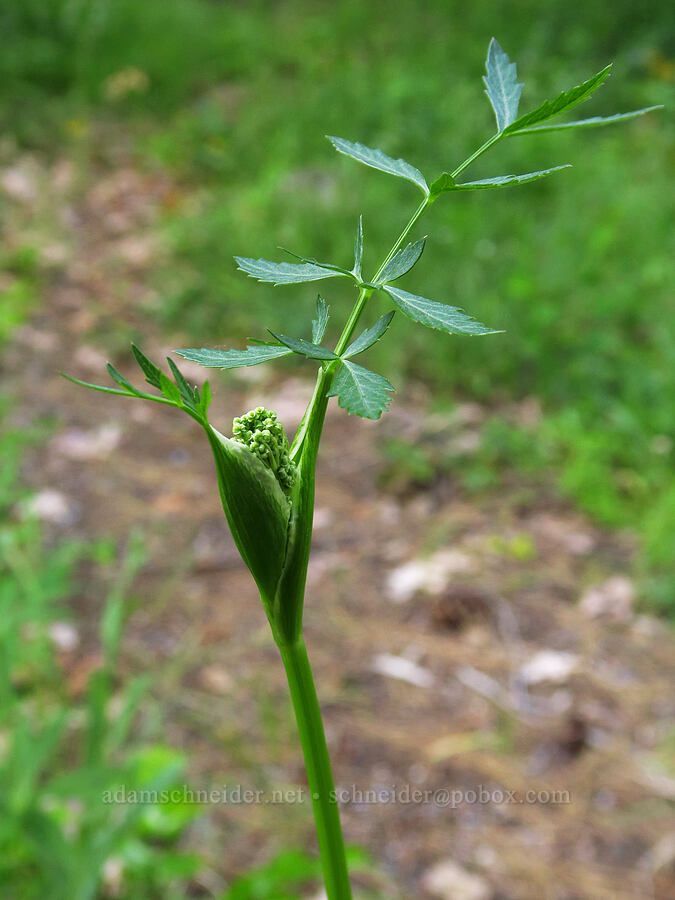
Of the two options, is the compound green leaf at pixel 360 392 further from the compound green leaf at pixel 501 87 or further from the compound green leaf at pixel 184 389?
the compound green leaf at pixel 501 87

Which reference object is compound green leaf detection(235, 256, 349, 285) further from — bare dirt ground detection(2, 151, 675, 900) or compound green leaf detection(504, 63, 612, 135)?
bare dirt ground detection(2, 151, 675, 900)

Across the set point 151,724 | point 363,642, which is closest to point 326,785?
point 151,724

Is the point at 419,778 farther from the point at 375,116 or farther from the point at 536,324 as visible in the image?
the point at 375,116

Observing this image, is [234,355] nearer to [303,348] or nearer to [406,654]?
[303,348]

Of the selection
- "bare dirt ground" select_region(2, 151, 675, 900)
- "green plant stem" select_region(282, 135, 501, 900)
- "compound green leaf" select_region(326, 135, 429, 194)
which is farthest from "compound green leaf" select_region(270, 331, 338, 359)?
"bare dirt ground" select_region(2, 151, 675, 900)

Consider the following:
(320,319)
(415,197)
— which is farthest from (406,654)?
(415,197)

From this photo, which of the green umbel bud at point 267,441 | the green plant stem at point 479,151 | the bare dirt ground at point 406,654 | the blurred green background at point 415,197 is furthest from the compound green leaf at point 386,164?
the bare dirt ground at point 406,654
